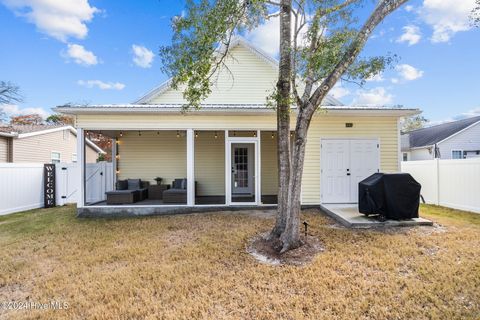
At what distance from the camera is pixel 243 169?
10711 millimetres

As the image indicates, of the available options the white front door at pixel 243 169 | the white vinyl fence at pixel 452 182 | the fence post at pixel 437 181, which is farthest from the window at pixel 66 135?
the fence post at pixel 437 181

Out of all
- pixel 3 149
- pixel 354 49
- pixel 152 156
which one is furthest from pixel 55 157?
pixel 354 49

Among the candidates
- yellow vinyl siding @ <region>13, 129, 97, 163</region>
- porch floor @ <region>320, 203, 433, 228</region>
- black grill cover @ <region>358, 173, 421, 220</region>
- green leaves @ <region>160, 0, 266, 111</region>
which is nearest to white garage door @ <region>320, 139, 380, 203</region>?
porch floor @ <region>320, 203, 433, 228</region>

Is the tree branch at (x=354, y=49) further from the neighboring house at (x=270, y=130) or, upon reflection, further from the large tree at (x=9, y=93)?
the large tree at (x=9, y=93)

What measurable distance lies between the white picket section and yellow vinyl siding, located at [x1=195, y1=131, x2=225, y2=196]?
6.31 meters

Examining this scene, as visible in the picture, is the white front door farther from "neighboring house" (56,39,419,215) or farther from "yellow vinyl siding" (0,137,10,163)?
"yellow vinyl siding" (0,137,10,163)

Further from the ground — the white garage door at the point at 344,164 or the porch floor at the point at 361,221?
the white garage door at the point at 344,164

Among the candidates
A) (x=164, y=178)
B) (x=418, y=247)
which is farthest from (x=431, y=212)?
(x=164, y=178)

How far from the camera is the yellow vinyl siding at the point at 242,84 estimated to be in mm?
10961

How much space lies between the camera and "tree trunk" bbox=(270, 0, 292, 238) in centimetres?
495

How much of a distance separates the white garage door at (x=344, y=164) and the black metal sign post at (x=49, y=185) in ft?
35.4

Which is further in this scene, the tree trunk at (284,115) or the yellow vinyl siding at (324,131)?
the yellow vinyl siding at (324,131)

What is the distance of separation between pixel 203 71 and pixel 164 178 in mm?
6835

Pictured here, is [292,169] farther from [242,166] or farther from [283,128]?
[242,166]
